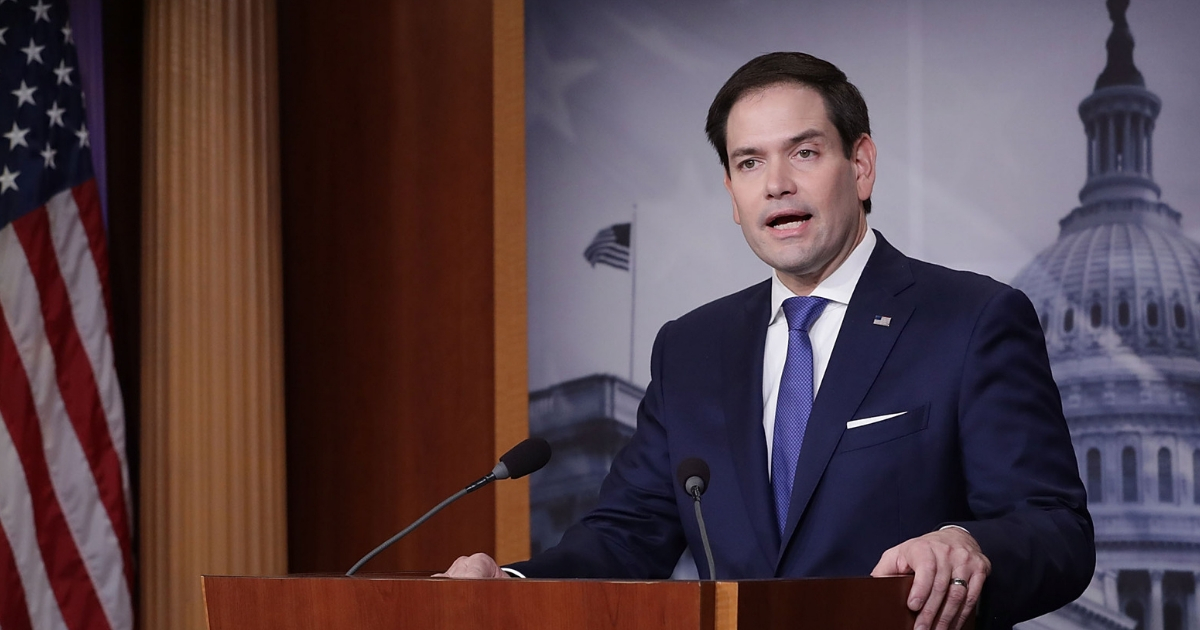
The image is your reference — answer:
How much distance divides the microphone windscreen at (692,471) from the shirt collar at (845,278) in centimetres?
61

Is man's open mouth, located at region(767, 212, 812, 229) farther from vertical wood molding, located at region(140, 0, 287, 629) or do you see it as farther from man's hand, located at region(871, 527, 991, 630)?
vertical wood molding, located at region(140, 0, 287, 629)

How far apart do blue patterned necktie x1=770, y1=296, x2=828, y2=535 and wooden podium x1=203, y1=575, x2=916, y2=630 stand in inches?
24.9

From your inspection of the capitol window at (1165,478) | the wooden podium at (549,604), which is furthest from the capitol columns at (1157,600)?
the wooden podium at (549,604)

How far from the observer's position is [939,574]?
4.56 ft

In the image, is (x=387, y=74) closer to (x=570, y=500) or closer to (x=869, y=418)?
(x=570, y=500)

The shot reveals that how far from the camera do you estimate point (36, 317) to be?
363cm

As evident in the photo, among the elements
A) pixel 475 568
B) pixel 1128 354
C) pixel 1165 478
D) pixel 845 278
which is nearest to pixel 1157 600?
pixel 1165 478

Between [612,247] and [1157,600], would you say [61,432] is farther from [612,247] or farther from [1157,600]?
[1157,600]

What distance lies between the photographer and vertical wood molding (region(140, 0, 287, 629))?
12.5 feet

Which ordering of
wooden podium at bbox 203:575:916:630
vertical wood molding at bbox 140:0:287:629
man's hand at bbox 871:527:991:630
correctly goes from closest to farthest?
wooden podium at bbox 203:575:916:630 < man's hand at bbox 871:527:991:630 < vertical wood molding at bbox 140:0:287:629

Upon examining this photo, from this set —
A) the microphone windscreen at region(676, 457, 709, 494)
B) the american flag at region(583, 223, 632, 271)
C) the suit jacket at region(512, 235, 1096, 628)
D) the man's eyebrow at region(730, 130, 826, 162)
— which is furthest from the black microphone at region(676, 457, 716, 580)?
the american flag at region(583, 223, 632, 271)

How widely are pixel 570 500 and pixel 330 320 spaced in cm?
117

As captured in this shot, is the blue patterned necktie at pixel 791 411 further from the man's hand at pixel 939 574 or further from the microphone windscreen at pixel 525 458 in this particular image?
the man's hand at pixel 939 574

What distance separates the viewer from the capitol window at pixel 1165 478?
329 centimetres
